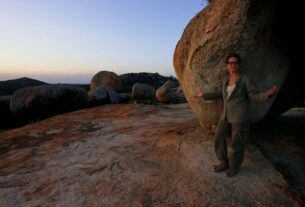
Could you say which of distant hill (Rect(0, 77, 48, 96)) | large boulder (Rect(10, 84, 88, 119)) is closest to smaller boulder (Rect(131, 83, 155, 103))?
large boulder (Rect(10, 84, 88, 119))

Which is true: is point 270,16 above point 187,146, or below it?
above

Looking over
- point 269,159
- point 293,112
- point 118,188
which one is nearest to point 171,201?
point 118,188

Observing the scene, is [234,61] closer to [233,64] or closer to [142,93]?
[233,64]

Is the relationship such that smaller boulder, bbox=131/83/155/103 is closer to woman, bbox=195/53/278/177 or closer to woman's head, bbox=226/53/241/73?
woman, bbox=195/53/278/177

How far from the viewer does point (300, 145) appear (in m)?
6.75

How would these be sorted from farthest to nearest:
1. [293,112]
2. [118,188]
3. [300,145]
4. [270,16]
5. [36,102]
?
1. [36,102]
2. [293,112]
3. [300,145]
4. [270,16]
5. [118,188]

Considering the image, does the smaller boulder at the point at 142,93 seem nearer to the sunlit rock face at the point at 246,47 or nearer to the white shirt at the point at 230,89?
the sunlit rock face at the point at 246,47

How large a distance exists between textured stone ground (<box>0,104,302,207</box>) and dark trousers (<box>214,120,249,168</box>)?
261 mm

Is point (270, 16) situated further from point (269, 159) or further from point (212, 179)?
point (212, 179)

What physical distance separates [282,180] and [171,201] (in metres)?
1.90

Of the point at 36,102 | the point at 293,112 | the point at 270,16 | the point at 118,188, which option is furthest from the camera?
the point at 36,102

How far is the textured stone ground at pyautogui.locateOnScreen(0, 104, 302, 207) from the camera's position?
5.05 m

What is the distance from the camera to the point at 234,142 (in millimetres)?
5570

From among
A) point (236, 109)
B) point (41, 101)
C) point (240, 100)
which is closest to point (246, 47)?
point (240, 100)
